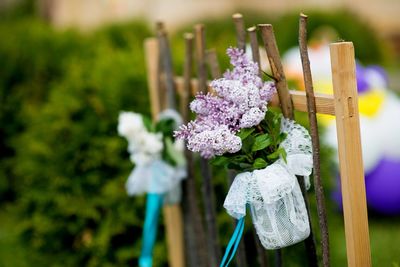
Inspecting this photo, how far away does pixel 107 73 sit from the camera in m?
4.33

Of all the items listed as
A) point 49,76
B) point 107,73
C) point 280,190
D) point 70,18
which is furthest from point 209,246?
point 70,18

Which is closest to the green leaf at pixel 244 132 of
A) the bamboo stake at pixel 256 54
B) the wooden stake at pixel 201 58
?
the bamboo stake at pixel 256 54

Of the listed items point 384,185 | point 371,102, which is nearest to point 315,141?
point 384,185

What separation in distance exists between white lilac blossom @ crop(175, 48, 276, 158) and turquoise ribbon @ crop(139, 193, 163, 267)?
1.07m

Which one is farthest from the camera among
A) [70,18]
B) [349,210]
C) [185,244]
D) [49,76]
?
[70,18]

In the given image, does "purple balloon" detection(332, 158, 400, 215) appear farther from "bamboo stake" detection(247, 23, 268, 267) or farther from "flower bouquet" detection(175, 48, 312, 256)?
"flower bouquet" detection(175, 48, 312, 256)

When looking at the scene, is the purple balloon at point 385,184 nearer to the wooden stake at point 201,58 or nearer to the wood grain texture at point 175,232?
the wood grain texture at point 175,232

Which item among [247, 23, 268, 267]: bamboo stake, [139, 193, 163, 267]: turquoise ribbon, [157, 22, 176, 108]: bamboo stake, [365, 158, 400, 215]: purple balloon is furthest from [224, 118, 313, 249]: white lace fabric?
[365, 158, 400, 215]: purple balloon

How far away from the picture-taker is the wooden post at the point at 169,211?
3652 mm

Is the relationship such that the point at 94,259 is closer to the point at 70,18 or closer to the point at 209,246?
the point at 209,246

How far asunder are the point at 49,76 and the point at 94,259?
7.98ft

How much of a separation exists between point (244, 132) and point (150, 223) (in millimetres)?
1277

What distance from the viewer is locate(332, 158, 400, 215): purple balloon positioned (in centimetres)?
489

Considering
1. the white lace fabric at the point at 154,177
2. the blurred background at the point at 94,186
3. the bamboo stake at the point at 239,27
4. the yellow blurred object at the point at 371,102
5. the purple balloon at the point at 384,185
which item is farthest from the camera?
the yellow blurred object at the point at 371,102
